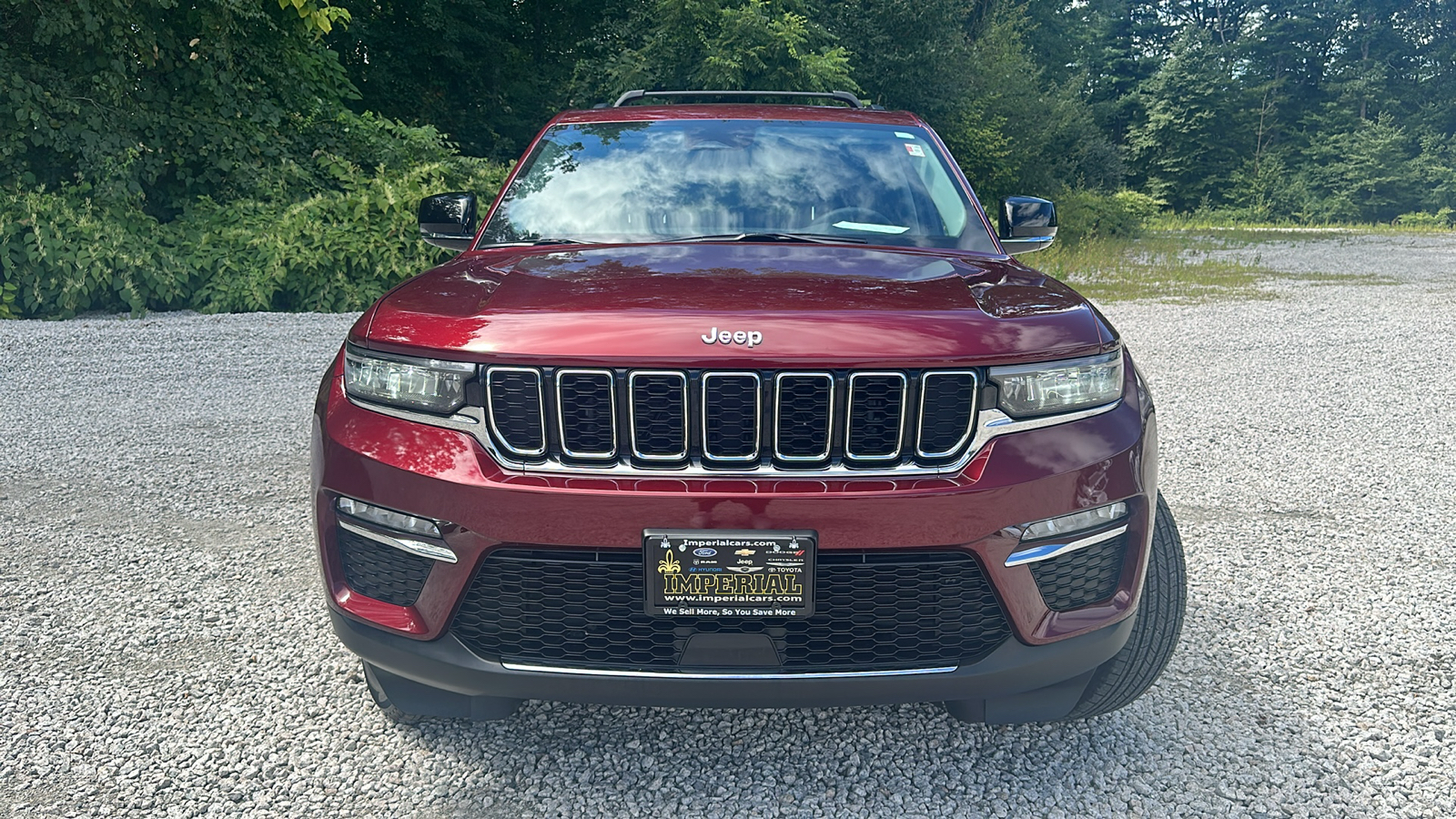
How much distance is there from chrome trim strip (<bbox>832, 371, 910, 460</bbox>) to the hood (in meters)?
0.03

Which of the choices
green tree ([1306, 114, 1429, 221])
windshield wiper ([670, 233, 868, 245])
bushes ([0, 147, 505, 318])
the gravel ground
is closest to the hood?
windshield wiper ([670, 233, 868, 245])

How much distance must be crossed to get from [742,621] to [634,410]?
478mm

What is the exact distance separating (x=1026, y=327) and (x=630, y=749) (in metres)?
1.37

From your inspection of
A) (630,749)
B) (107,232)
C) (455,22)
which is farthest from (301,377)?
(455,22)

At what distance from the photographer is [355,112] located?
1864 centimetres

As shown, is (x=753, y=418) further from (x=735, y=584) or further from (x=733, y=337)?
(x=735, y=584)

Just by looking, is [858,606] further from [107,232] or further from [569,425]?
[107,232]

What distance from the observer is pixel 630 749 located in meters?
2.57

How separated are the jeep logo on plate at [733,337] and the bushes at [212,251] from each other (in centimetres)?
936

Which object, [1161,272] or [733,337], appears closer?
[733,337]

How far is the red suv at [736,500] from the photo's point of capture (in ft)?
6.86

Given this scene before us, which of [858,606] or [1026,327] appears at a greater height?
[1026,327]

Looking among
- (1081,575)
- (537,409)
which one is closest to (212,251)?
(537,409)

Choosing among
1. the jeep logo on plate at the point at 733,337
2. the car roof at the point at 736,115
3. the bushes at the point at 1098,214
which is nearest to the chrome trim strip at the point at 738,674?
the jeep logo on plate at the point at 733,337
